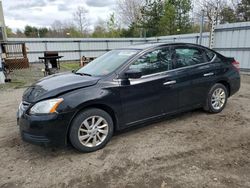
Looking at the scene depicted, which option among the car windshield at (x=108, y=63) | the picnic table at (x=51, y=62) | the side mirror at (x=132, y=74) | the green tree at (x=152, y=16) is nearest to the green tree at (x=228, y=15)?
the green tree at (x=152, y=16)

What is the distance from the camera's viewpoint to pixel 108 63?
Result: 3.82 metres

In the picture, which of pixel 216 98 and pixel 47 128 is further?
pixel 216 98

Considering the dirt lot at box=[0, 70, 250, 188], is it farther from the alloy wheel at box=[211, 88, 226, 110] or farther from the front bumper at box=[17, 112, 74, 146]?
the alloy wheel at box=[211, 88, 226, 110]

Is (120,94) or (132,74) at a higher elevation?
(132,74)

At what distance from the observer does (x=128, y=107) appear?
134 inches

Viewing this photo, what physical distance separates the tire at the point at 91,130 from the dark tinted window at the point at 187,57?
1658mm

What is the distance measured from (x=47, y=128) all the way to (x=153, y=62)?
202 cm

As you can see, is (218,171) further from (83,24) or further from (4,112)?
(83,24)

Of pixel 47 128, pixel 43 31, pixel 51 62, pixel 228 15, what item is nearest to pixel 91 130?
pixel 47 128

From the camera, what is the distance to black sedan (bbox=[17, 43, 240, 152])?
290 centimetres

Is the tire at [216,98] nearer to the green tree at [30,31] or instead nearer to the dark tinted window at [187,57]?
the dark tinted window at [187,57]

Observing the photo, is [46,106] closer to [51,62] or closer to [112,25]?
[51,62]

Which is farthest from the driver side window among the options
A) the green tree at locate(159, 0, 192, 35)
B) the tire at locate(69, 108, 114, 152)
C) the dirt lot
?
the green tree at locate(159, 0, 192, 35)

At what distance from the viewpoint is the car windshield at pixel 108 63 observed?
356 centimetres
